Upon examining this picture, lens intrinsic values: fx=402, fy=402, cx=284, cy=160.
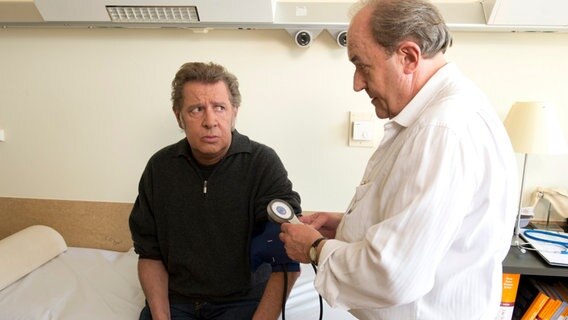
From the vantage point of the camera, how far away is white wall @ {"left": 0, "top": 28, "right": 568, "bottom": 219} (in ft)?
5.49

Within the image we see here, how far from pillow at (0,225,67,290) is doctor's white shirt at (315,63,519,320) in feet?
4.58

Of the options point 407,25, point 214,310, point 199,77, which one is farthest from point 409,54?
point 214,310

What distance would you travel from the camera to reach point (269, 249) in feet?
3.86

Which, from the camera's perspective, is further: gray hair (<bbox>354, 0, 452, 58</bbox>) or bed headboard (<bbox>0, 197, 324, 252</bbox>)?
bed headboard (<bbox>0, 197, 324, 252</bbox>)

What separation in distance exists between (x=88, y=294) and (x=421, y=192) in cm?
138

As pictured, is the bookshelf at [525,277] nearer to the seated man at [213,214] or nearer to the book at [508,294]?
the book at [508,294]

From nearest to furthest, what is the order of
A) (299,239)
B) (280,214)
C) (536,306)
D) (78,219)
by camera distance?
(299,239) < (280,214) < (536,306) < (78,219)

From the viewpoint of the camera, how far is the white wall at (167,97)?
1.67m

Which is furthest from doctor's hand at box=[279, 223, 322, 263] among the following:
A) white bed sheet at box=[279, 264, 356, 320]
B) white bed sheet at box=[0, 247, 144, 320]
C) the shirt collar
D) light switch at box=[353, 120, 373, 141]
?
light switch at box=[353, 120, 373, 141]

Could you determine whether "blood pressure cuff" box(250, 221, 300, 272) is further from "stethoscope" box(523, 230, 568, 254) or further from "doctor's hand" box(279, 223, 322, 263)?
"stethoscope" box(523, 230, 568, 254)

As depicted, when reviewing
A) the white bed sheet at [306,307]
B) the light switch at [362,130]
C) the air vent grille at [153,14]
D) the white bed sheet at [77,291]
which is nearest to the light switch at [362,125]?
the light switch at [362,130]

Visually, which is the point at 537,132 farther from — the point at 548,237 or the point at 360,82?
the point at 360,82

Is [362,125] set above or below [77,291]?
above

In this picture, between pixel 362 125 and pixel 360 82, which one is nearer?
pixel 360 82
